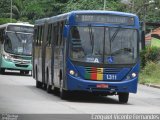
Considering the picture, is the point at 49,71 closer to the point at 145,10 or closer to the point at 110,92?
the point at 110,92

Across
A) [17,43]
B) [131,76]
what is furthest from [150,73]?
[131,76]

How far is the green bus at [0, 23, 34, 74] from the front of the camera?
4031 centimetres

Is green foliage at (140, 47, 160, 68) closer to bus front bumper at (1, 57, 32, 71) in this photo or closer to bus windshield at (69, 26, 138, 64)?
bus front bumper at (1, 57, 32, 71)

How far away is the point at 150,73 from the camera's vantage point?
136 ft

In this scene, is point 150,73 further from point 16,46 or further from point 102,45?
point 102,45

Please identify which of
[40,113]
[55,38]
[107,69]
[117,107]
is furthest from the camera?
[55,38]

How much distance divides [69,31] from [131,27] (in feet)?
6.67

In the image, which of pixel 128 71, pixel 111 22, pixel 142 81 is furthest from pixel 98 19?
pixel 142 81

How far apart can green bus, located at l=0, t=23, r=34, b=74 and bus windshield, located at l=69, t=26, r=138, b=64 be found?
64.2 ft

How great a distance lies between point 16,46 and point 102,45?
19.9 m

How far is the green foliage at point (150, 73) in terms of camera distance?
39213 mm

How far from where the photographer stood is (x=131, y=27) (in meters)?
21.4

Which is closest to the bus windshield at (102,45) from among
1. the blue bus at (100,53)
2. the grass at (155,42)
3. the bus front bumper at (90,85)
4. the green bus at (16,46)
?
the blue bus at (100,53)

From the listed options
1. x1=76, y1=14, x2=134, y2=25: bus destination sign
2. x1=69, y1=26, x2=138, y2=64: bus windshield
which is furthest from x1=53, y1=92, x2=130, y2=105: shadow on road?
x1=76, y1=14, x2=134, y2=25: bus destination sign
